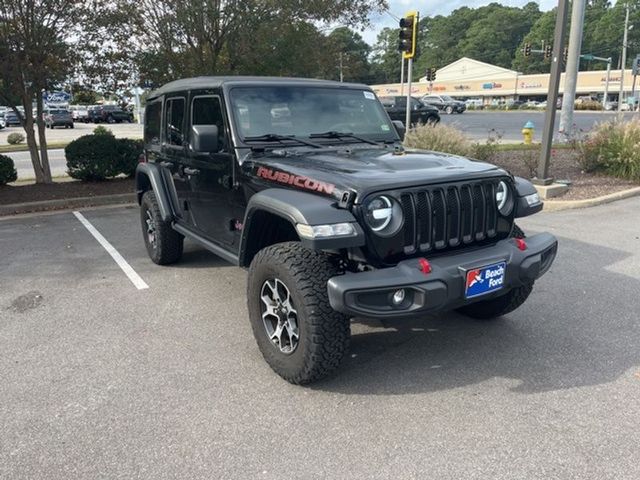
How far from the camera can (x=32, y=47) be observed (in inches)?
353

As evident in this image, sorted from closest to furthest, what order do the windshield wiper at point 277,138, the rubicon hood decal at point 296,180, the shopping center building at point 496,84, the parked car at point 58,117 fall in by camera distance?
1. the rubicon hood decal at point 296,180
2. the windshield wiper at point 277,138
3. the parked car at point 58,117
4. the shopping center building at point 496,84

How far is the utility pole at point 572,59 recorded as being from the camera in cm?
1347

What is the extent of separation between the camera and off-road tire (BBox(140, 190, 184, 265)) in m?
5.52

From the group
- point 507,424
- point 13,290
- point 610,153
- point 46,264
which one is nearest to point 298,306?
point 507,424

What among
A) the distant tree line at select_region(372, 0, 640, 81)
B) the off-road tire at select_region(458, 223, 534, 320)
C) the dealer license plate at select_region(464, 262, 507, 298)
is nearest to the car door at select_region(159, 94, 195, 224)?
the off-road tire at select_region(458, 223, 534, 320)

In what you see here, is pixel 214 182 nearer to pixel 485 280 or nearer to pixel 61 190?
pixel 485 280

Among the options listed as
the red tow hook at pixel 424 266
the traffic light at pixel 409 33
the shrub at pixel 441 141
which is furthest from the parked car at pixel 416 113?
the red tow hook at pixel 424 266

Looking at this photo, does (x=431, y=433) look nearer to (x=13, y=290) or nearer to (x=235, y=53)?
(x=13, y=290)

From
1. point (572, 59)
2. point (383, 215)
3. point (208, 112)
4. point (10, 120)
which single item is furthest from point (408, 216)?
point (10, 120)

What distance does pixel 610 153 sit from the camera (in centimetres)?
1052

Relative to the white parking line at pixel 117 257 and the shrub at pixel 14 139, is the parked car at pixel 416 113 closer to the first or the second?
the shrub at pixel 14 139

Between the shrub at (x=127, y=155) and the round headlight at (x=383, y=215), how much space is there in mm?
8552

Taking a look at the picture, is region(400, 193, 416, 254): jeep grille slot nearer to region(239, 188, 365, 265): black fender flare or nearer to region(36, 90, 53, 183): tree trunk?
region(239, 188, 365, 265): black fender flare

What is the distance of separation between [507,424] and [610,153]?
9.34 metres
